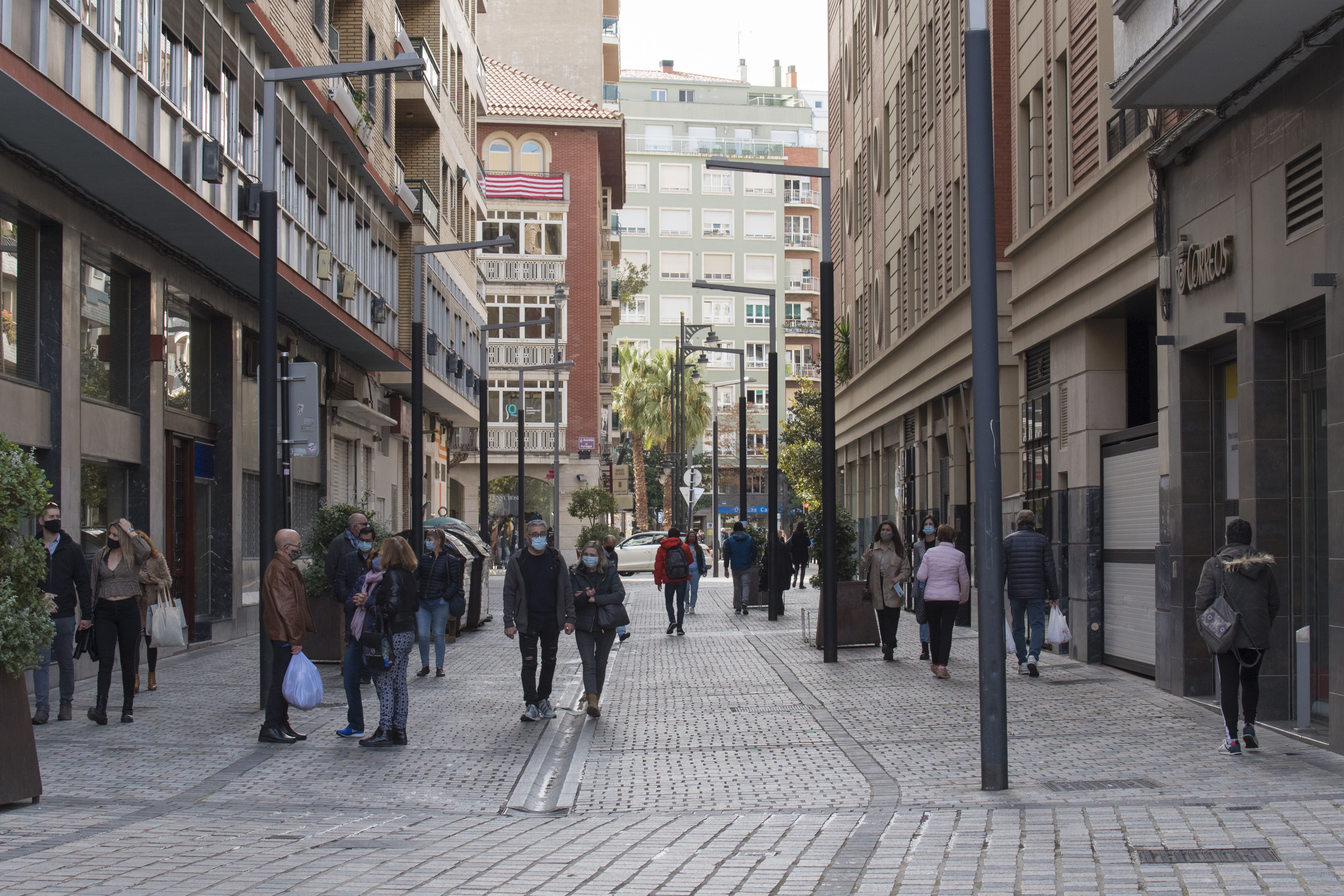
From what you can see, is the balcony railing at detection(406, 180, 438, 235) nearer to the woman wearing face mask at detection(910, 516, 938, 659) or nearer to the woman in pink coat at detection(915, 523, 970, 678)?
the woman wearing face mask at detection(910, 516, 938, 659)

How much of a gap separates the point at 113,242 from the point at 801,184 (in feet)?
320

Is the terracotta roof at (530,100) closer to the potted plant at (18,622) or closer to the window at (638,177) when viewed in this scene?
the window at (638,177)

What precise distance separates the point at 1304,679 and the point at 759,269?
101784mm

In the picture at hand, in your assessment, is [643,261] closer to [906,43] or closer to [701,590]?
[701,590]

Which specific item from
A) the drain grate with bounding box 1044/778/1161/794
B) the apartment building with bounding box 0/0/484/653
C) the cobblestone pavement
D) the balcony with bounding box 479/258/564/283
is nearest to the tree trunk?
the balcony with bounding box 479/258/564/283

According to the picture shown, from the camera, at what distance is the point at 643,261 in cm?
11175

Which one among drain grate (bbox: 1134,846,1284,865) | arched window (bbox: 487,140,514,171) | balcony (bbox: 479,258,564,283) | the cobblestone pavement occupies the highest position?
arched window (bbox: 487,140,514,171)

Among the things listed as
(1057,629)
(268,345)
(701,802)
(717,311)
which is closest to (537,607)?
(268,345)

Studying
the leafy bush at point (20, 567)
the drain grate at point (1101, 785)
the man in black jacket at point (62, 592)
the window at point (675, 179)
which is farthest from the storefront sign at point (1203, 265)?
the window at point (675, 179)

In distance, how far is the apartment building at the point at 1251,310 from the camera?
11.2 metres

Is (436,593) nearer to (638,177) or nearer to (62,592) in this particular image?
(62,592)

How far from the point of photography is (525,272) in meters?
67.5

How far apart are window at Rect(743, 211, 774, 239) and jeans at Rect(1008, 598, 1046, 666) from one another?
9660cm

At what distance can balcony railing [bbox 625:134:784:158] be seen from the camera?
388 ft
